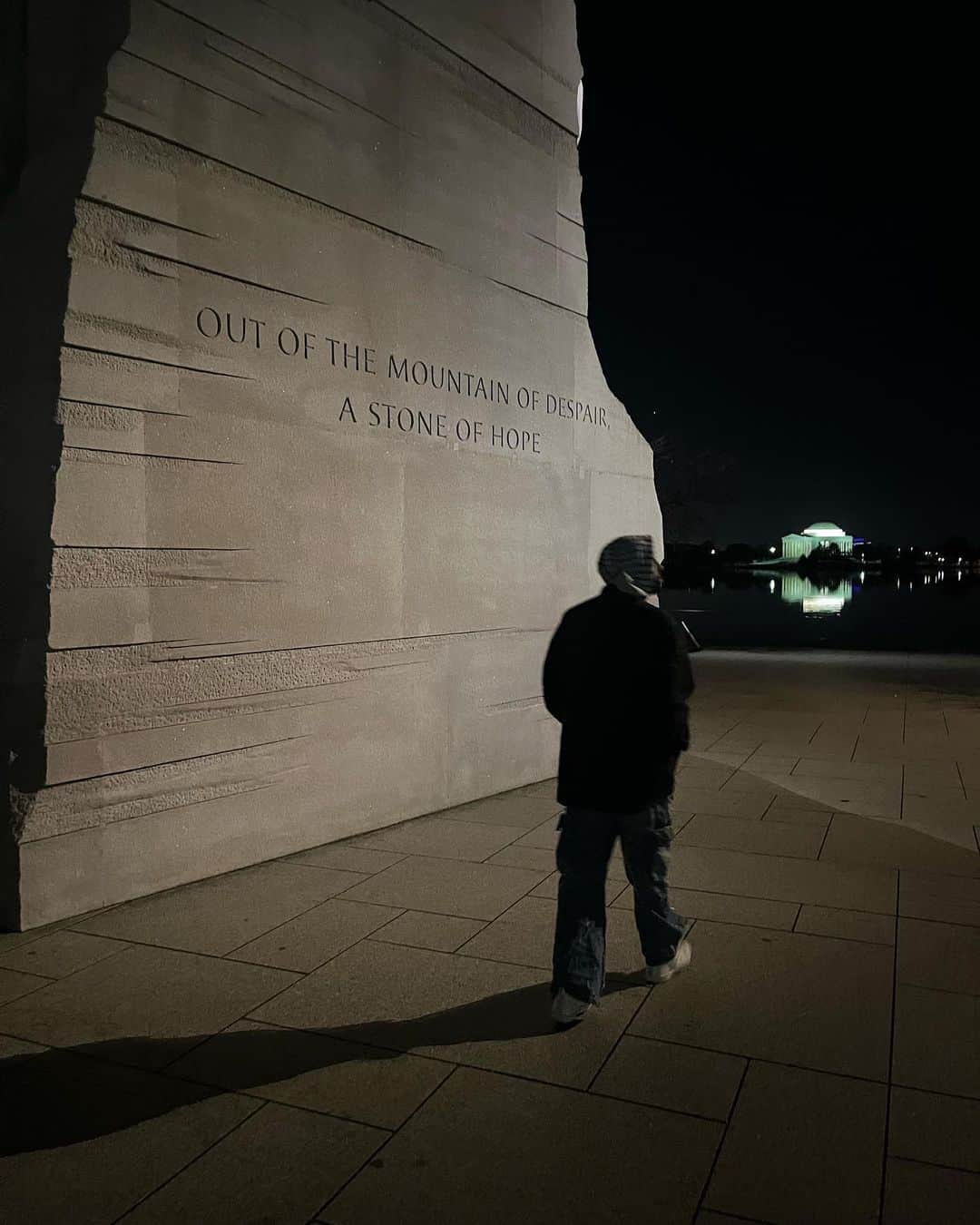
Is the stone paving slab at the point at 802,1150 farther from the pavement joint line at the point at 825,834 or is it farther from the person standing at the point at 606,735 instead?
the pavement joint line at the point at 825,834

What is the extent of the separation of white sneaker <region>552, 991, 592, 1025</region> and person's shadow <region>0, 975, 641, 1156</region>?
52mm

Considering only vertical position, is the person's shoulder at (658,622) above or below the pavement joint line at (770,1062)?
above

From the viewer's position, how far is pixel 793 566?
17175 centimetres

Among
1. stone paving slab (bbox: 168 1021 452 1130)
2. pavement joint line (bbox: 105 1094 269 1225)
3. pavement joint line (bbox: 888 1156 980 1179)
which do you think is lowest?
pavement joint line (bbox: 105 1094 269 1225)

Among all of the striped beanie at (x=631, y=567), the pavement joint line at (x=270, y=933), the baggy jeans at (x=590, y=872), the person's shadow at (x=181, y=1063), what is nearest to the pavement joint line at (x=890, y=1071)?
the baggy jeans at (x=590, y=872)

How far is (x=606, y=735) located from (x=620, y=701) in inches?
5.5

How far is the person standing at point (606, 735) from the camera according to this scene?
3840 mm

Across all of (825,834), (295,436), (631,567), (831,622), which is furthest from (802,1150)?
(831,622)

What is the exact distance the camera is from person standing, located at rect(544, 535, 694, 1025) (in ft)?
12.6

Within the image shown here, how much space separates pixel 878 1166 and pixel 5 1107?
2.68 m

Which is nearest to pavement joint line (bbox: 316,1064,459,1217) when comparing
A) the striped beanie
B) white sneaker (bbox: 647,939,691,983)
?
white sneaker (bbox: 647,939,691,983)

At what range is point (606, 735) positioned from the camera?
12.6 ft

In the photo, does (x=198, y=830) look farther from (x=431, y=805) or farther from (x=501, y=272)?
(x=501, y=272)

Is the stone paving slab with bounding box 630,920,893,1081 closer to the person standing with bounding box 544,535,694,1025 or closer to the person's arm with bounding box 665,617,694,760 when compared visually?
the person standing with bounding box 544,535,694,1025
